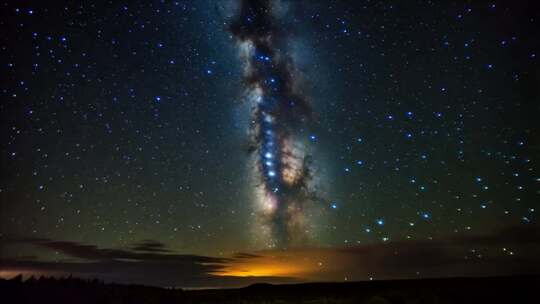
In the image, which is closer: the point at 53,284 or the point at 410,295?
the point at 410,295

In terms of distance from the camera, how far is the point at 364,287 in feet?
59.2

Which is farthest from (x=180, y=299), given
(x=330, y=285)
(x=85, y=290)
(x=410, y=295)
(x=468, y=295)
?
(x=468, y=295)

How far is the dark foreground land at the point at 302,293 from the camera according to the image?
1455cm

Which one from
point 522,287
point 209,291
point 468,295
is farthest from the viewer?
point 209,291

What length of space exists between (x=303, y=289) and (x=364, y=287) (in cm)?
264

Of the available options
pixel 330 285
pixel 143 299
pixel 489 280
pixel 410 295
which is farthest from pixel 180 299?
pixel 489 280

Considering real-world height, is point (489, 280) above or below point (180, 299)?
above

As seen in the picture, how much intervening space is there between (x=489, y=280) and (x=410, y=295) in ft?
16.9

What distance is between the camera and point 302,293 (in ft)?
57.5

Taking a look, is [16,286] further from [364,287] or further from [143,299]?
[364,287]

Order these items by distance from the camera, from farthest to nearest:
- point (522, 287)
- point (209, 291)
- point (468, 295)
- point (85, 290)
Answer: point (209, 291) → point (85, 290) → point (522, 287) → point (468, 295)

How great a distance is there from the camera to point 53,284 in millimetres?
17328

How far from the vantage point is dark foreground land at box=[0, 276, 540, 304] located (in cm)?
1455

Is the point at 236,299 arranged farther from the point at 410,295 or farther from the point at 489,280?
the point at 489,280
